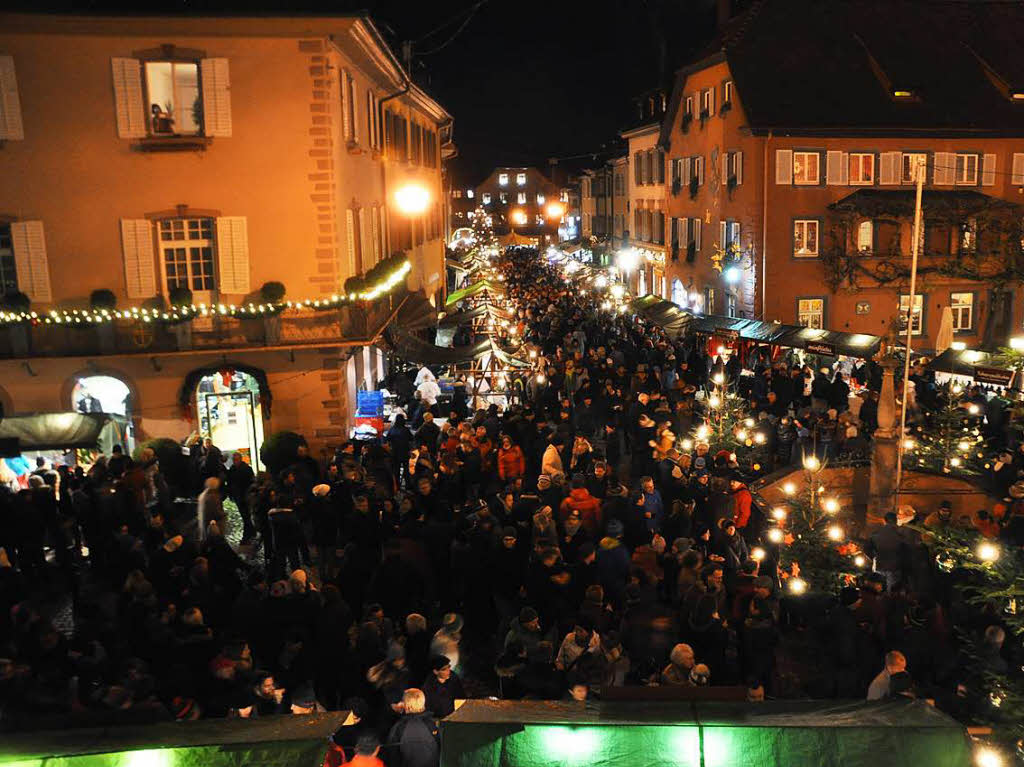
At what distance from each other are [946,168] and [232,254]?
872 inches

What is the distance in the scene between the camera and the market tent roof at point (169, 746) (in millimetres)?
5273

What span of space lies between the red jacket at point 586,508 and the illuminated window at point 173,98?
401 inches

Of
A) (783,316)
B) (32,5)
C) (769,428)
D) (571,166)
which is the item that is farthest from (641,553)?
(571,166)

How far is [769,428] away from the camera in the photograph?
17.2 m

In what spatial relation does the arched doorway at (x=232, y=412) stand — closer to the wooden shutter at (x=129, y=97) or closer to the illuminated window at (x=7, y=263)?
the illuminated window at (x=7, y=263)

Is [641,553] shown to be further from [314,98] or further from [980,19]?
[980,19]

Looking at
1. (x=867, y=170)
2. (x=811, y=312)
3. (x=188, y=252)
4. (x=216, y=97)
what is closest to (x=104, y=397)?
(x=188, y=252)

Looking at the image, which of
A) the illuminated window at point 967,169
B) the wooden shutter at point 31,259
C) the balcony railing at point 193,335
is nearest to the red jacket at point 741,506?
the balcony railing at point 193,335

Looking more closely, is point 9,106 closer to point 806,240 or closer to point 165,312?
point 165,312

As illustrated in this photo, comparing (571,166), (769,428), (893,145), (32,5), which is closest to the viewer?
(32,5)

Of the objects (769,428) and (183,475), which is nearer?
(183,475)

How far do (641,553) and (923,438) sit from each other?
6972 mm

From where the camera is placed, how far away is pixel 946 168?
96.5ft

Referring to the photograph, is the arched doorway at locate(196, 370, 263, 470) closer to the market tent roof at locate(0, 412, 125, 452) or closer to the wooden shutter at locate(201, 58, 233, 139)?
the market tent roof at locate(0, 412, 125, 452)
